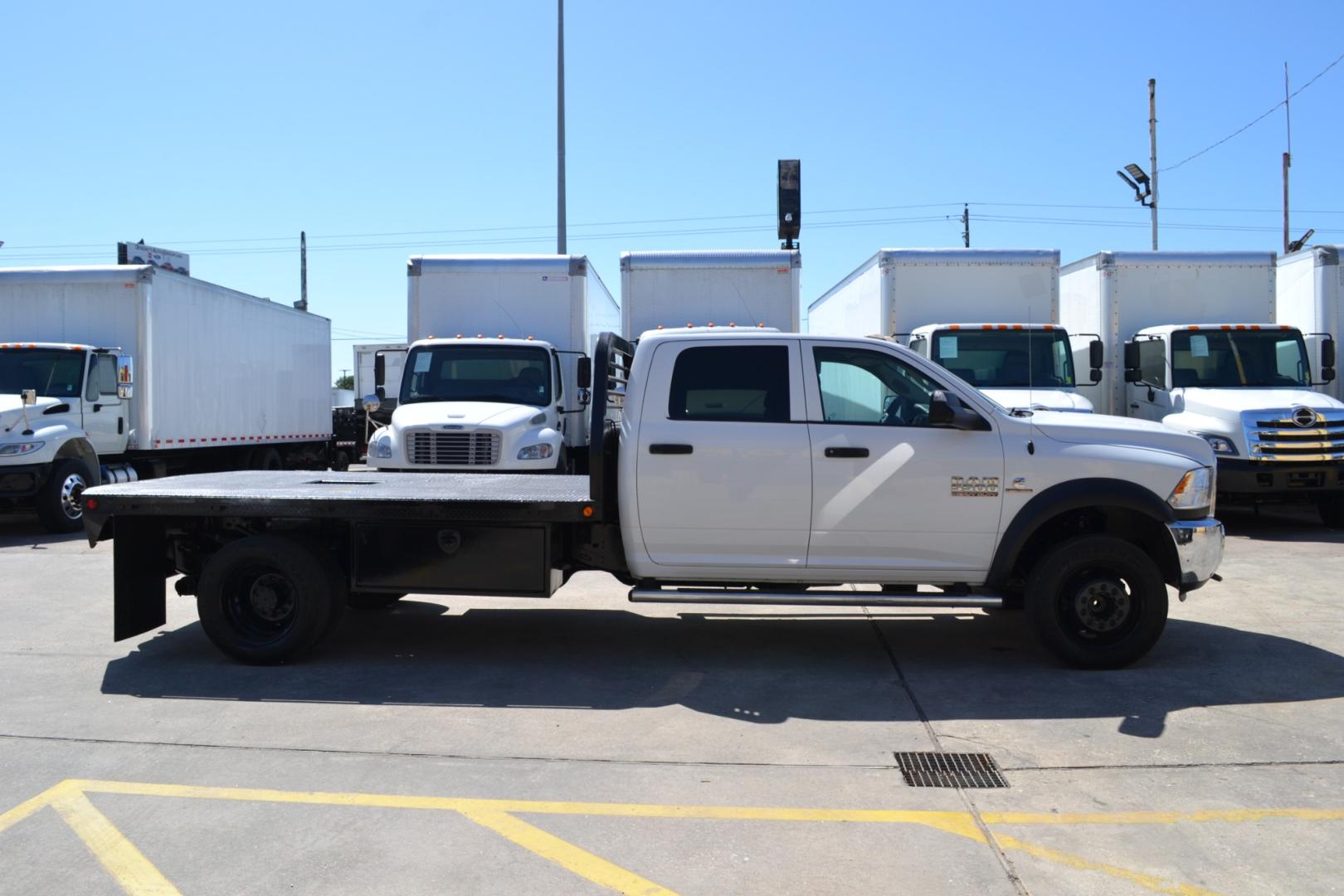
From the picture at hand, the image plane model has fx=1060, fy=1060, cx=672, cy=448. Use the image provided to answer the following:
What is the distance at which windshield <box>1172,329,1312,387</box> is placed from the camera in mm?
13641

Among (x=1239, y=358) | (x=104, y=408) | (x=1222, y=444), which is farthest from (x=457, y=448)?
(x=1239, y=358)

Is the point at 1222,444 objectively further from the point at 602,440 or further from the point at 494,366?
the point at 602,440

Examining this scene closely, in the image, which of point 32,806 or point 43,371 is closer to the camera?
point 32,806

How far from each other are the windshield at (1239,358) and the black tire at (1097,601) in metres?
8.38

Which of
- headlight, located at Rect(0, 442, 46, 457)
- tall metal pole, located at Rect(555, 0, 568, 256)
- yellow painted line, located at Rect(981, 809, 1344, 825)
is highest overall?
tall metal pole, located at Rect(555, 0, 568, 256)

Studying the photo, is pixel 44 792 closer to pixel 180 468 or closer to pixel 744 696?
pixel 744 696

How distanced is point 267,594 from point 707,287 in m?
7.87

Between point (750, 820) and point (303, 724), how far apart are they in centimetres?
261

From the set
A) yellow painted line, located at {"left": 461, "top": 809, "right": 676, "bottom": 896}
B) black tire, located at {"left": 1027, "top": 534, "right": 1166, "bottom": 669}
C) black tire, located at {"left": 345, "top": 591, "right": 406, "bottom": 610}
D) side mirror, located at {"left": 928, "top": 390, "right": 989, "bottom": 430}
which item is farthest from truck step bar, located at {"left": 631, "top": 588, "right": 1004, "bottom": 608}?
black tire, located at {"left": 345, "top": 591, "right": 406, "bottom": 610}

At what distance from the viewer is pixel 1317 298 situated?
14.5m

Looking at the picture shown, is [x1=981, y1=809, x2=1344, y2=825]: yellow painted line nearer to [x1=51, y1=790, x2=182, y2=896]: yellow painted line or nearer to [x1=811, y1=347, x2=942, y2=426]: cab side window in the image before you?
[x1=811, y1=347, x2=942, y2=426]: cab side window

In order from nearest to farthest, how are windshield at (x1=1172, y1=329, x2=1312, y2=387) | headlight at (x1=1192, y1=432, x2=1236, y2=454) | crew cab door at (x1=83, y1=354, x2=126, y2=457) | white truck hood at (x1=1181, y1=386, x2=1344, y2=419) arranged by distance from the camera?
headlight at (x1=1192, y1=432, x2=1236, y2=454), white truck hood at (x1=1181, y1=386, x2=1344, y2=419), windshield at (x1=1172, y1=329, x2=1312, y2=387), crew cab door at (x1=83, y1=354, x2=126, y2=457)

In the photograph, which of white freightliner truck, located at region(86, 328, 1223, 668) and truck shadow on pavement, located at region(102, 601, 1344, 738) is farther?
white freightliner truck, located at region(86, 328, 1223, 668)

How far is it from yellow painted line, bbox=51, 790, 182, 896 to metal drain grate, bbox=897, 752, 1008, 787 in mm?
3068
